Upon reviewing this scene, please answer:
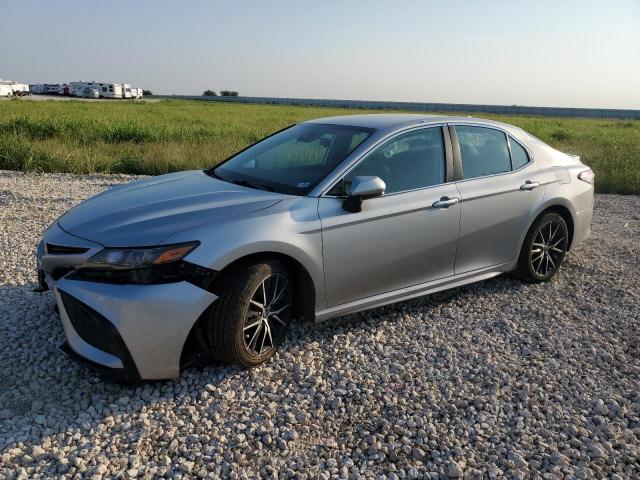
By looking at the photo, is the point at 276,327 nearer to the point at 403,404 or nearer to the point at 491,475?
the point at 403,404

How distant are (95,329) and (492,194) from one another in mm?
3223

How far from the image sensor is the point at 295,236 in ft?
11.6

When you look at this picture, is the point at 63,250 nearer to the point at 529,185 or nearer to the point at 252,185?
the point at 252,185

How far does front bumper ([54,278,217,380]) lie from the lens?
9.84 feet

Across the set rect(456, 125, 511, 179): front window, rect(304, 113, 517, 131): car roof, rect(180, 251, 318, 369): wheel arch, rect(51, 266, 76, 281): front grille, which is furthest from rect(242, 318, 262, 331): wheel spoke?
rect(456, 125, 511, 179): front window

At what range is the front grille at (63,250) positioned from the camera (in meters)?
3.29

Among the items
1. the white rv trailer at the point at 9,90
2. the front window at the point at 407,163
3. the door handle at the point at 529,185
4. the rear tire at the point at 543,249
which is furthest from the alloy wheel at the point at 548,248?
the white rv trailer at the point at 9,90

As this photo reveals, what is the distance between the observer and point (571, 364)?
3883 millimetres

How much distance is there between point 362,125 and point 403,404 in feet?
7.18

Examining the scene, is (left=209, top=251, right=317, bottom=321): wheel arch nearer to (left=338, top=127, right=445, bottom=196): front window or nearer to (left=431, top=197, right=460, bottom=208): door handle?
(left=338, top=127, right=445, bottom=196): front window

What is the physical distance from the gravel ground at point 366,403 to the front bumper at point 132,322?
27 centimetres

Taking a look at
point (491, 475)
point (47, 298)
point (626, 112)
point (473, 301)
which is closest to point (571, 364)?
point (473, 301)

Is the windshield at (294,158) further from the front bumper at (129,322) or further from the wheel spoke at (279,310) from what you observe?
the front bumper at (129,322)

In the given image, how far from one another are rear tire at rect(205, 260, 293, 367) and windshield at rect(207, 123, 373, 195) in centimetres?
66
